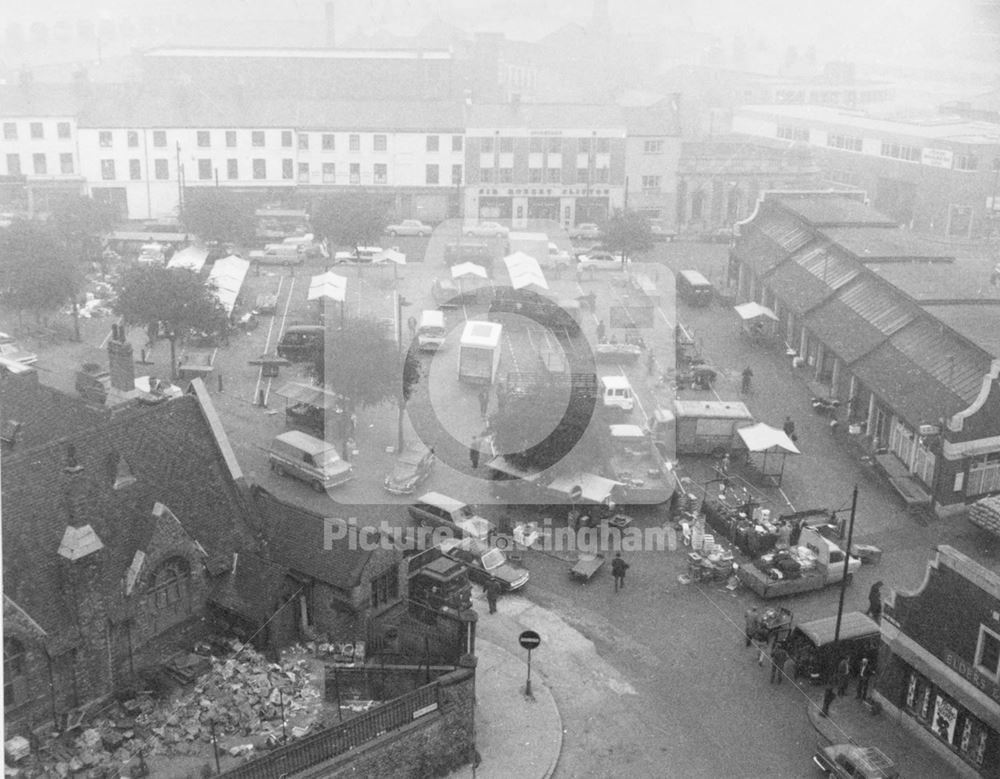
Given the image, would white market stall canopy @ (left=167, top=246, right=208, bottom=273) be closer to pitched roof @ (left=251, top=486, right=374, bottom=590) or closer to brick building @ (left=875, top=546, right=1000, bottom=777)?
pitched roof @ (left=251, top=486, right=374, bottom=590)

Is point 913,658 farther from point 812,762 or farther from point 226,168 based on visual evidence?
point 226,168

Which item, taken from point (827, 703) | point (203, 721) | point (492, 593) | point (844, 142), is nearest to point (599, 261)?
point (844, 142)

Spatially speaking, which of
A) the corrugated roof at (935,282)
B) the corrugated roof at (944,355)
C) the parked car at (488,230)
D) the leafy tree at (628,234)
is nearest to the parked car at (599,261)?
the leafy tree at (628,234)

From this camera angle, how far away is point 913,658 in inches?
995

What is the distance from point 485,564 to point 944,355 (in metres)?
21.0

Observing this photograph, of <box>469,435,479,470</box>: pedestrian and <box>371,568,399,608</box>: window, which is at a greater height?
<box>371,568,399,608</box>: window

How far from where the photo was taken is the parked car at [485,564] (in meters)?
31.1

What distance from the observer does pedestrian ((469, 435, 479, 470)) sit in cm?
3944

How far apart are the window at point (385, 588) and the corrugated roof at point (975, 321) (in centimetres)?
2423

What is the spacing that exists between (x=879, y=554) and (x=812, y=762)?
11.3m

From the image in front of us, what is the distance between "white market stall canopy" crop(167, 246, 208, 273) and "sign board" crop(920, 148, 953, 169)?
56297 mm

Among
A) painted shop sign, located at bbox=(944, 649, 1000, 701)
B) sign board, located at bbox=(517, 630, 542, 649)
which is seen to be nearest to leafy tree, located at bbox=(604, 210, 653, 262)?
sign board, located at bbox=(517, 630, 542, 649)

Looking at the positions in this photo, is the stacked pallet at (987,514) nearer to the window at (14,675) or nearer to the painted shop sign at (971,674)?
the painted shop sign at (971,674)

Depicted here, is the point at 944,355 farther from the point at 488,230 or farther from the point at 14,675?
the point at 488,230
